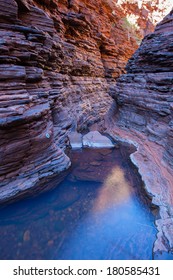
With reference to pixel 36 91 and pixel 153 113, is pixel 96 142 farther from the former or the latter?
pixel 36 91

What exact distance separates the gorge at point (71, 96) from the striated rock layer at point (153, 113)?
0.13ft

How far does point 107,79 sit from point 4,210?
19.8 meters

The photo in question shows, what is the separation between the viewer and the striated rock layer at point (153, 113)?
285 inches

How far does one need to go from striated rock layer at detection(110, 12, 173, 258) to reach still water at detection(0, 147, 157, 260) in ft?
2.13

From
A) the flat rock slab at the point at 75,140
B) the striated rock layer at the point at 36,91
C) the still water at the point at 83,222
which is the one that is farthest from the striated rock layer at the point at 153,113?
the striated rock layer at the point at 36,91

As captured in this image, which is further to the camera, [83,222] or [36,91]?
[36,91]

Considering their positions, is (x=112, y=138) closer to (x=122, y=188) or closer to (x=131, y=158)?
(x=131, y=158)

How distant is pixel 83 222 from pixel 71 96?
1094 centimetres

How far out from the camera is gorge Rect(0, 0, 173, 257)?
664 cm

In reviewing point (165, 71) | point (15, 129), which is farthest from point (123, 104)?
point (15, 129)

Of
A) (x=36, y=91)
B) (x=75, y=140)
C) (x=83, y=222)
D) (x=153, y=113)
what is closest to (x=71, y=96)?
(x=75, y=140)

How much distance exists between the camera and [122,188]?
25.8 feet

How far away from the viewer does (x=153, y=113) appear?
1135 centimetres

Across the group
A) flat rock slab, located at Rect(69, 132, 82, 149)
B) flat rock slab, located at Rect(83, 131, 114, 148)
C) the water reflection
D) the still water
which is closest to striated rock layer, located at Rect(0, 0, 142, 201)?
flat rock slab, located at Rect(69, 132, 82, 149)
